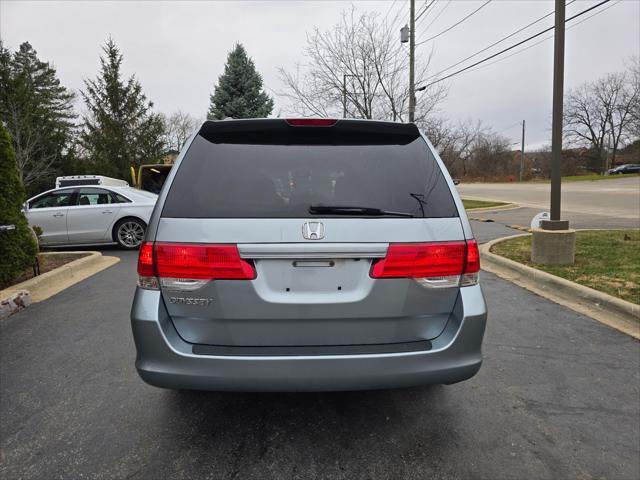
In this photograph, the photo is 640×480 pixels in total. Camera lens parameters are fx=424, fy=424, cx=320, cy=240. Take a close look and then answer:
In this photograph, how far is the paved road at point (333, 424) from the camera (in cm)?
218

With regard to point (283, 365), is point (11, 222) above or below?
above

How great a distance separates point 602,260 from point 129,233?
9.03m

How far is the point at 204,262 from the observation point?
80.5 inches

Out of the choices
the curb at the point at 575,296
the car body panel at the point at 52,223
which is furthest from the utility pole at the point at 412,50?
the car body panel at the point at 52,223

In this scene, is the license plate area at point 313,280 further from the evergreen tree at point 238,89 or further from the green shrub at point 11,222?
the evergreen tree at point 238,89

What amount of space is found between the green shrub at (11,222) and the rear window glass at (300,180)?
14.3 feet

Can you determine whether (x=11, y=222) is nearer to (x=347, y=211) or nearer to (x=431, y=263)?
(x=347, y=211)

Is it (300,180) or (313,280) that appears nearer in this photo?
(313,280)

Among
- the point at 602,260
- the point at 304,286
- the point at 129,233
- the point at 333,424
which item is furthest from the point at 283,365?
the point at 129,233

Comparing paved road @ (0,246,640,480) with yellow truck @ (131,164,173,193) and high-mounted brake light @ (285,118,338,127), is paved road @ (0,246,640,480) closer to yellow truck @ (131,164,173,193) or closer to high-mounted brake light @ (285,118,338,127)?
high-mounted brake light @ (285,118,338,127)

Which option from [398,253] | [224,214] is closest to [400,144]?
[398,253]

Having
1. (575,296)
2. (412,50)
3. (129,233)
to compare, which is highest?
(412,50)

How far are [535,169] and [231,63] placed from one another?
5972 cm

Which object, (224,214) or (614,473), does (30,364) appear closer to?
(224,214)
